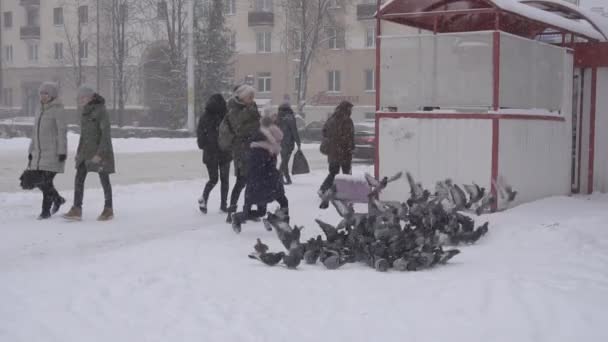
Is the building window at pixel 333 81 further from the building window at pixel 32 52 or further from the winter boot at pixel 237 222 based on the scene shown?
the winter boot at pixel 237 222

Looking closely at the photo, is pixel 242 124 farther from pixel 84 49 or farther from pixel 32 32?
pixel 32 32

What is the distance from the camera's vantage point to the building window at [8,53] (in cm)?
6256

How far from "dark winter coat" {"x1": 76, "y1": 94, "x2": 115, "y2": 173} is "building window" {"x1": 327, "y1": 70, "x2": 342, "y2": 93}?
1629 inches

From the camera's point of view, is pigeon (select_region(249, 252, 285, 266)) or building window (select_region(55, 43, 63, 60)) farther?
building window (select_region(55, 43, 63, 60))

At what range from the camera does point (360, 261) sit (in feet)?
22.5

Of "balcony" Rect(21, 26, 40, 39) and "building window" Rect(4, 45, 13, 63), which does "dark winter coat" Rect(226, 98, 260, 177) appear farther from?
"building window" Rect(4, 45, 13, 63)

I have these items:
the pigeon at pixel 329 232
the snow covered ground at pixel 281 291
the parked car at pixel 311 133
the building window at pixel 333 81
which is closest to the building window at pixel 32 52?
the building window at pixel 333 81

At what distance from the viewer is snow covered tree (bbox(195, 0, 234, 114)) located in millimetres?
39531

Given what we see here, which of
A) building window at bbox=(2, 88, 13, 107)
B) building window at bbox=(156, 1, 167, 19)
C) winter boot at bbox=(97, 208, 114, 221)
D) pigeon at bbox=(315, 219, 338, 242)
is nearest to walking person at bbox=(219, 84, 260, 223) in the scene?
winter boot at bbox=(97, 208, 114, 221)

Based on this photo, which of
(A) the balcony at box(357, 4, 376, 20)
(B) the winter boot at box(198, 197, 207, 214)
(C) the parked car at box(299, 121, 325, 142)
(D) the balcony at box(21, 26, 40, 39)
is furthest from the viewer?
(D) the balcony at box(21, 26, 40, 39)

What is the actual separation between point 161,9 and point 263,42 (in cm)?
1075

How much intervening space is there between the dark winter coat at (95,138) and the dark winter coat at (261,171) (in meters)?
1.97

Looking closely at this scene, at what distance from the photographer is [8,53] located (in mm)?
62875

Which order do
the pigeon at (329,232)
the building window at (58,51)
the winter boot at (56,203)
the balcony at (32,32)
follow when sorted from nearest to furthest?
1. the pigeon at (329,232)
2. the winter boot at (56,203)
3. the building window at (58,51)
4. the balcony at (32,32)
